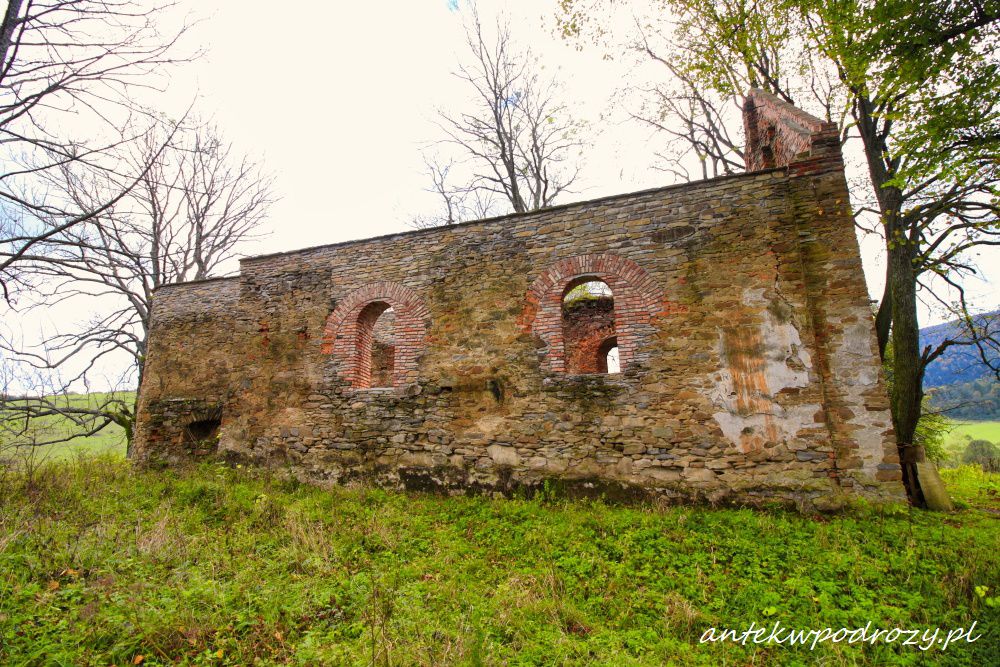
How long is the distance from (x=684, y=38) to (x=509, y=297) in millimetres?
8329

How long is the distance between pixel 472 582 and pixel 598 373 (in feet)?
13.3

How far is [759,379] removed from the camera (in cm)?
605

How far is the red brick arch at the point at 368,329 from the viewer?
7824mm

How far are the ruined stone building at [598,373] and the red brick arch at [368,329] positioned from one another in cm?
4

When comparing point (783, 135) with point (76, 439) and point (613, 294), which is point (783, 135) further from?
point (76, 439)

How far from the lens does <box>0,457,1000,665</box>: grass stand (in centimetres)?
323

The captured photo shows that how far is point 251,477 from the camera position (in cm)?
805

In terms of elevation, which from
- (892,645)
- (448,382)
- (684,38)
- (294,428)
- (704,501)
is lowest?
(892,645)

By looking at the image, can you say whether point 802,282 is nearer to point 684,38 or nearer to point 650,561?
point 650,561

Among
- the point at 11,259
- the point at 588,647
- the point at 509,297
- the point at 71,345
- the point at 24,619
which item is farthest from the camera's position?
the point at 71,345

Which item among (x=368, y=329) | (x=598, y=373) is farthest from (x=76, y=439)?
(x=598, y=373)

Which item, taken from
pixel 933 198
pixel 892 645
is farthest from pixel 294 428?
pixel 933 198

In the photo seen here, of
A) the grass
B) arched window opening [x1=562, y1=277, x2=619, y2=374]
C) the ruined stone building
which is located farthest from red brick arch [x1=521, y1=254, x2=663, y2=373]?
arched window opening [x1=562, y1=277, x2=619, y2=374]

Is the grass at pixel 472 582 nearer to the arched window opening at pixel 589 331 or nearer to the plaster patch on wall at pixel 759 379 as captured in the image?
the plaster patch on wall at pixel 759 379
